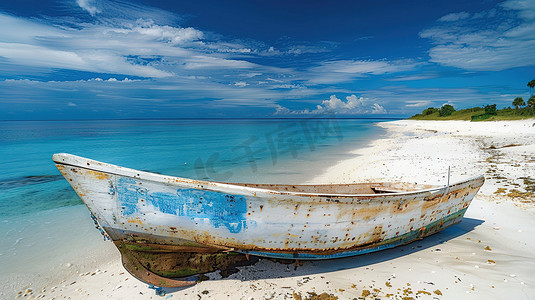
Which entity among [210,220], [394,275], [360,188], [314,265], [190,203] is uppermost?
[190,203]

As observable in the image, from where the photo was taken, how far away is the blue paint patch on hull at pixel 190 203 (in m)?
3.77

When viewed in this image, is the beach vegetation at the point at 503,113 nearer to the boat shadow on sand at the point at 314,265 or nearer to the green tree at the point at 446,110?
the green tree at the point at 446,110

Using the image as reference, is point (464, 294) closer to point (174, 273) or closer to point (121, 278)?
point (174, 273)

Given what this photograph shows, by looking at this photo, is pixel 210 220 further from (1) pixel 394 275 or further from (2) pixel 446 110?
(2) pixel 446 110

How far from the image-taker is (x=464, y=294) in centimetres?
388

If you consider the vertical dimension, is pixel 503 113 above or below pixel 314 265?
above

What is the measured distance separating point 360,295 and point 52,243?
22.7 ft

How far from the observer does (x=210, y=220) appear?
3.93 m

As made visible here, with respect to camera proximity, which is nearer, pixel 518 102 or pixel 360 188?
pixel 360 188

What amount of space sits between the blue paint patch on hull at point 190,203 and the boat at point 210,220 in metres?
0.01

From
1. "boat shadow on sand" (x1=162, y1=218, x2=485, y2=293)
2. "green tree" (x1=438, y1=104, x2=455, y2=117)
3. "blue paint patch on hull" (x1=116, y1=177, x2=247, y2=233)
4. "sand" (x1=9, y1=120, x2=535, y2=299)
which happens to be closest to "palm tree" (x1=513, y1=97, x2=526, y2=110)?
"green tree" (x1=438, y1=104, x2=455, y2=117)

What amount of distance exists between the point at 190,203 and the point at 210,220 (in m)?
0.40

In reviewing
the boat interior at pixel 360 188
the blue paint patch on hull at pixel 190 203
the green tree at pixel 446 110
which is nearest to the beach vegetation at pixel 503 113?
the green tree at pixel 446 110

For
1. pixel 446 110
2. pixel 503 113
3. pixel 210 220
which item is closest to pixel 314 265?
pixel 210 220
